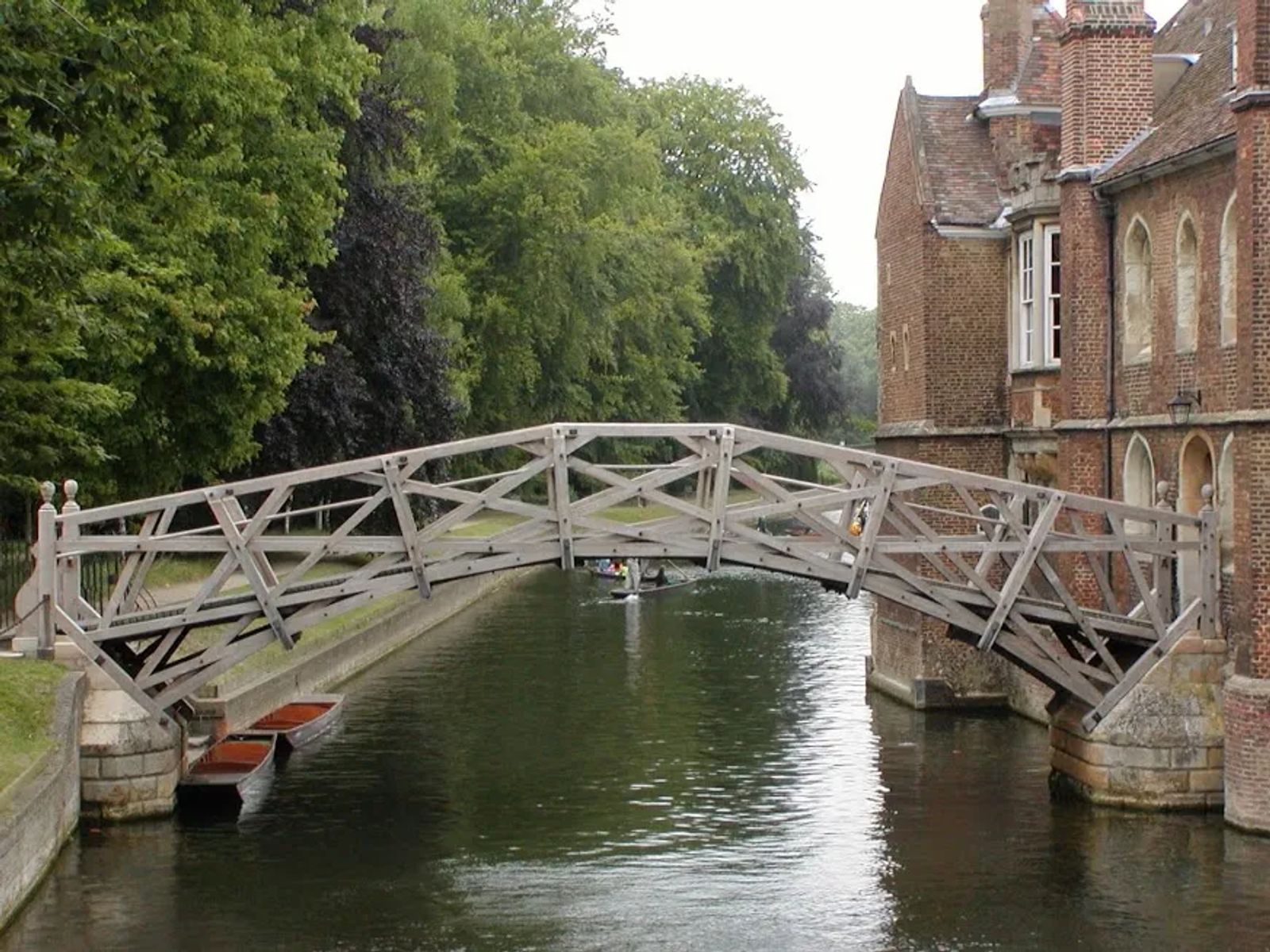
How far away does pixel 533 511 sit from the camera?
21.0 metres

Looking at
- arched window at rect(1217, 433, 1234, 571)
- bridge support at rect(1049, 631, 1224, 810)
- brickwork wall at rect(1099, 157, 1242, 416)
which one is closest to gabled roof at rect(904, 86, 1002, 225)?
brickwork wall at rect(1099, 157, 1242, 416)

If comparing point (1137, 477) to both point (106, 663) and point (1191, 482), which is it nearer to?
point (1191, 482)

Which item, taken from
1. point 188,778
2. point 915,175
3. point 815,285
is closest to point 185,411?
point 188,778

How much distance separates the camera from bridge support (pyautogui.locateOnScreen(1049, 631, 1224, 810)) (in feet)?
69.5

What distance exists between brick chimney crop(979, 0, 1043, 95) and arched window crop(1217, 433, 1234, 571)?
9.94 meters

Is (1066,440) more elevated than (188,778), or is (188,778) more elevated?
(1066,440)

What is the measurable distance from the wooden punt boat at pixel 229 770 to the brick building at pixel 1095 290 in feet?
31.3

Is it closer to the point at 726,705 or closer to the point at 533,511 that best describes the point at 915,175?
the point at 726,705

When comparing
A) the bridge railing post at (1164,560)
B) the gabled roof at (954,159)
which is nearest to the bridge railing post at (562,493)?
the bridge railing post at (1164,560)

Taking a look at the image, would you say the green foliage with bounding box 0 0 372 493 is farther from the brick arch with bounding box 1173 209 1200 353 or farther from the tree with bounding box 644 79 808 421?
the tree with bounding box 644 79 808 421

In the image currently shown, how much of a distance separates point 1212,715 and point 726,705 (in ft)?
33.8

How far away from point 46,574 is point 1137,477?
12222mm

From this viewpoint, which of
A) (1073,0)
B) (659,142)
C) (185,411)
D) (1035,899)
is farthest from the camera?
(659,142)

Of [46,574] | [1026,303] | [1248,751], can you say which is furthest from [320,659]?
[1248,751]
